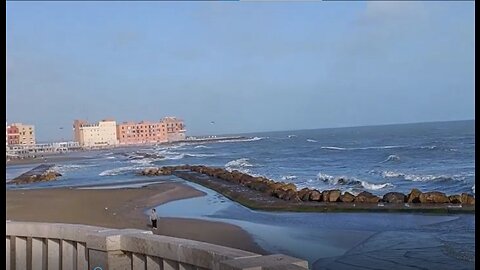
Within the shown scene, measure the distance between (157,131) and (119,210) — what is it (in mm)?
23321

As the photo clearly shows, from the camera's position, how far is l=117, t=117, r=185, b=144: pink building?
41.1m

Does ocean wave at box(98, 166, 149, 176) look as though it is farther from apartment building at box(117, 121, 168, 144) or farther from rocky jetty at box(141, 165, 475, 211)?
rocky jetty at box(141, 165, 475, 211)

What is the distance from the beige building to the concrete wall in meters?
43.7

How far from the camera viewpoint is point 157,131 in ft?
140

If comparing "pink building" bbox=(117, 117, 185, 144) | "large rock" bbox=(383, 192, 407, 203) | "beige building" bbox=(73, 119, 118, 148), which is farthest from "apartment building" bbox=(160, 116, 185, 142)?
"large rock" bbox=(383, 192, 407, 203)

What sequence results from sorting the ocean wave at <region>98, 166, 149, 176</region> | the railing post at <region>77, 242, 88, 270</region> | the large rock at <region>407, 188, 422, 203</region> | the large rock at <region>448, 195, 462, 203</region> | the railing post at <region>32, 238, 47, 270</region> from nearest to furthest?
the railing post at <region>77, 242, 88, 270</region>
the railing post at <region>32, 238, 47, 270</region>
the large rock at <region>448, 195, 462, 203</region>
the large rock at <region>407, 188, 422, 203</region>
the ocean wave at <region>98, 166, 149, 176</region>

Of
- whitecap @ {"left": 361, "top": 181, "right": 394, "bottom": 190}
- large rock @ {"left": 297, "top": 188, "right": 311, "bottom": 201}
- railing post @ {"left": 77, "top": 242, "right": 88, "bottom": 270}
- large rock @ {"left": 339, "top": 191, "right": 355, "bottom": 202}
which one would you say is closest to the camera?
railing post @ {"left": 77, "top": 242, "right": 88, "bottom": 270}

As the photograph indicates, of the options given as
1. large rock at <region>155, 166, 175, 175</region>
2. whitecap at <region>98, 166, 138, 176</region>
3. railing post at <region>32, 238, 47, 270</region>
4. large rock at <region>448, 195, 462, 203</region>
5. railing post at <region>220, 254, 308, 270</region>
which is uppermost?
railing post at <region>220, 254, 308, 270</region>

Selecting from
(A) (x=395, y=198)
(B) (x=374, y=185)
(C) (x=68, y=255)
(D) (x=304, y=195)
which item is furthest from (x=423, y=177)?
(C) (x=68, y=255)

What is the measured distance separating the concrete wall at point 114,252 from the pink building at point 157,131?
35517 millimetres

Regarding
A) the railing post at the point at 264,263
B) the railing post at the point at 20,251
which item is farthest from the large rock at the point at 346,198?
the railing post at the point at 264,263

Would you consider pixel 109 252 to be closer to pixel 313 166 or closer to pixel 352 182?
pixel 352 182

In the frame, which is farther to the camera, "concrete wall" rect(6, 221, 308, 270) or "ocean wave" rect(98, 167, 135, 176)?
"ocean wave" rect(98, 167, 135, 176)

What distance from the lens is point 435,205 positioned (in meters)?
18.7
